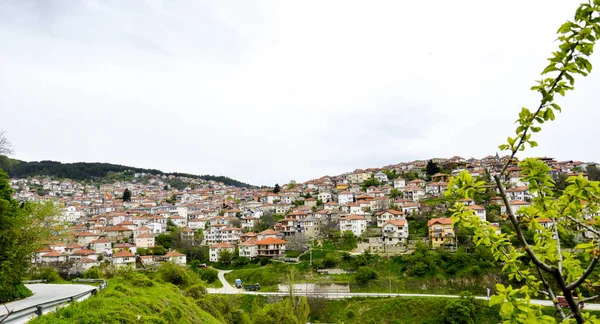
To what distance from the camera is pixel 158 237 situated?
170 ft

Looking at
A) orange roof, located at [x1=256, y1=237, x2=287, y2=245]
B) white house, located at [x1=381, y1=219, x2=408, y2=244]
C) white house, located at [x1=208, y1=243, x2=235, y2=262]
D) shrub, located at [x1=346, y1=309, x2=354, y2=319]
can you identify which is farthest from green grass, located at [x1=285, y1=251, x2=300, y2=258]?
shrub, located at [x1=346, y1=309, x2=354, y2=319]

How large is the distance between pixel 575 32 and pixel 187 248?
50.4 m

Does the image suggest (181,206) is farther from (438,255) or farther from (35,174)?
(35,174)

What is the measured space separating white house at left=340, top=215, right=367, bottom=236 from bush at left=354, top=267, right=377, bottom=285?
42.3 feet

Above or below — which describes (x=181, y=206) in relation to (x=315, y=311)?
above

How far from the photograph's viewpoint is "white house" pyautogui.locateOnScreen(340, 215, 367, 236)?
4519cm

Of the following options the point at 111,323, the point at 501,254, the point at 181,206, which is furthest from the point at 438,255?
the point at 181,206

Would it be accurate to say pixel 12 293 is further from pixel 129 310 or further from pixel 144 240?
pixel 144 240

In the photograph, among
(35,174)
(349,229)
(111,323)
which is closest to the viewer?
(111,323)

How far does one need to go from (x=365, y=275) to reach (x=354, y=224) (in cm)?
1417

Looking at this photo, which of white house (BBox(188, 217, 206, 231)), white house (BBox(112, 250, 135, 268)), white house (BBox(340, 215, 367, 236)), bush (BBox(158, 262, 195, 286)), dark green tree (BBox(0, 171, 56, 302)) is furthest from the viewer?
white house (BBox(188, 217, 206, 231))

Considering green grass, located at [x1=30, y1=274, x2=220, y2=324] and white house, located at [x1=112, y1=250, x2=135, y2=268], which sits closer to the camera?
green grass, located at [x1=30, y1=274, x2=220, y2=324]

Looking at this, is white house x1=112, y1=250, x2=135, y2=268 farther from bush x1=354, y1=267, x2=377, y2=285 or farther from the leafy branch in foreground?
the leafy branch in foreground

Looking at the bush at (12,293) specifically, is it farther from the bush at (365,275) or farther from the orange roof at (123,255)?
the orange roof at (123,255)
